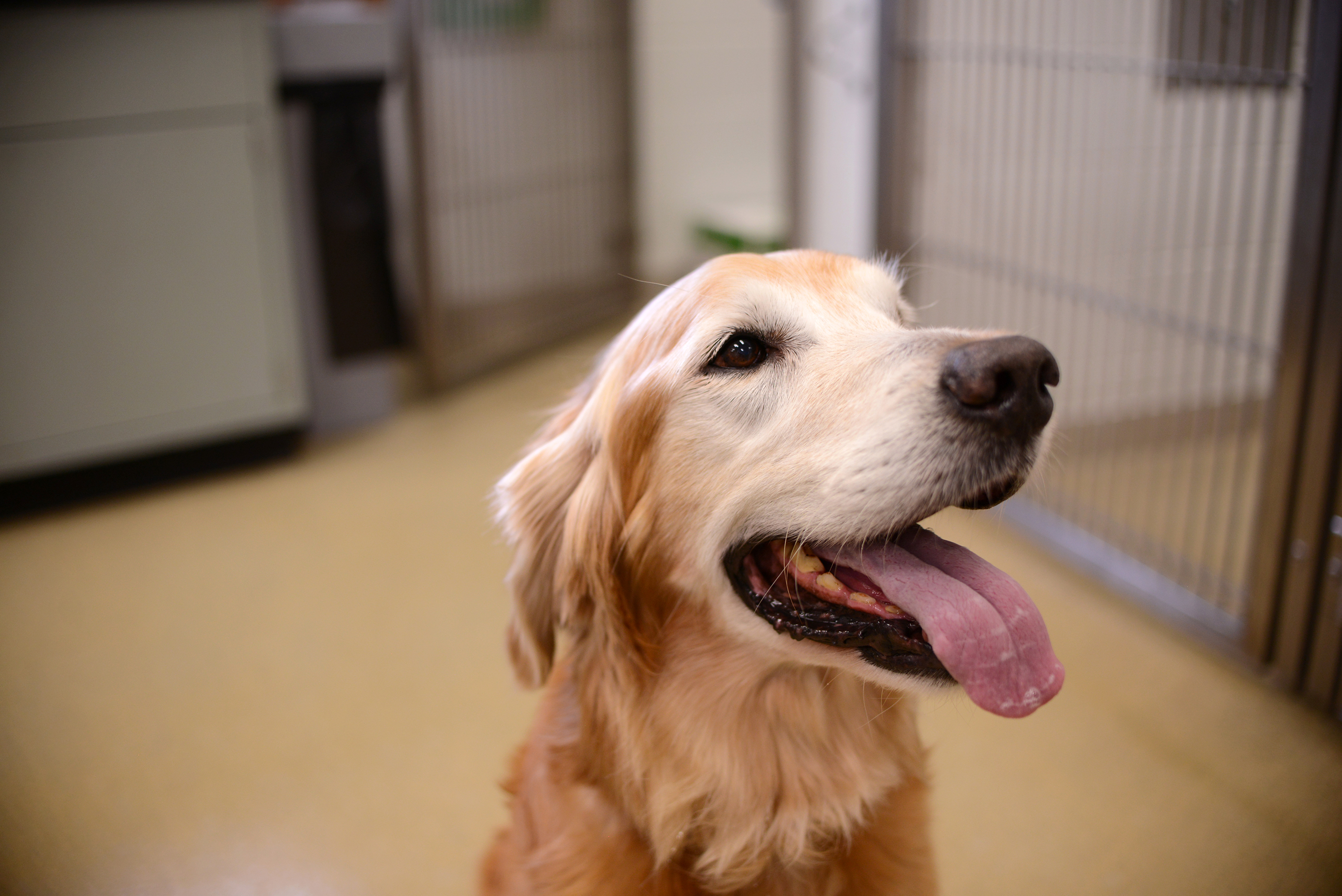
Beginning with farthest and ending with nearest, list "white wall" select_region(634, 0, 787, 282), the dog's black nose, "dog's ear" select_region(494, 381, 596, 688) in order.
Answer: "white wall" select_region(634, 0, 787, 282)
"dog's ear" select_region(494, 381, 596, 688)
the dog's black nose

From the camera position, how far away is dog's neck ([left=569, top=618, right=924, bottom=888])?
1.03 metres

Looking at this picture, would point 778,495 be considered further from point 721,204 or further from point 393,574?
point 721,204

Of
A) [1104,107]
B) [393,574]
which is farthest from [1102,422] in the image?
[393,574]

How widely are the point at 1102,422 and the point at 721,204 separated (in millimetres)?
2353

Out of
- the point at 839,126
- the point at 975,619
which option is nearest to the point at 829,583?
the point at 975,619

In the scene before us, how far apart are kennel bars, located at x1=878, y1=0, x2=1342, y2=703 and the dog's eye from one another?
1.09 meters

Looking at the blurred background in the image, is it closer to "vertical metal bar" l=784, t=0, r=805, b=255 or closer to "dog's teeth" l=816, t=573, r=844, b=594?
"vertical metal bar" l=784, t=0, r=805, b=255

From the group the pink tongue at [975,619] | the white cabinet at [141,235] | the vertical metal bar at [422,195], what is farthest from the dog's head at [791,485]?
the vertical metal bar at [422,195]

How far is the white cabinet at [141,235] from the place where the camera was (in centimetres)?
217

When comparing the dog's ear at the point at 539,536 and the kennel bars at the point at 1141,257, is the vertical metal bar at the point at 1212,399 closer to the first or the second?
the kennel bars at the point at 1141,257

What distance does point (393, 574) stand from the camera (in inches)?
91.5

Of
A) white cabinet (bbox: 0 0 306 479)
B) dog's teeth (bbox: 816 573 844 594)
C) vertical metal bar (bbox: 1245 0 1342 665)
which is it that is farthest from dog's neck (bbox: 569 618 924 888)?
white cabinet (bbox: 0 0 306 479)

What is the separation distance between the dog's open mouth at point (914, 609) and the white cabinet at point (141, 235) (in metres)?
1.66

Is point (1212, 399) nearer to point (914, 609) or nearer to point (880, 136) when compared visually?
point (880, 136)
